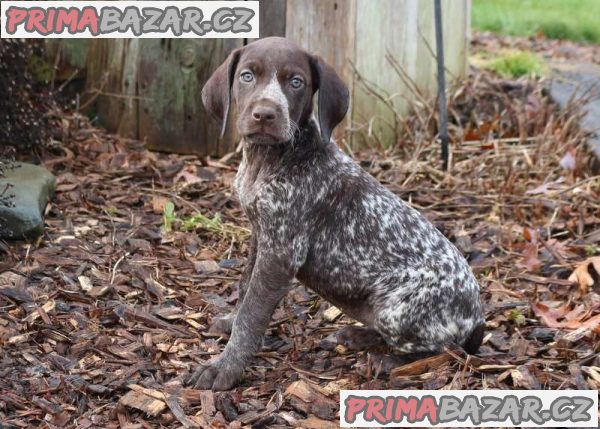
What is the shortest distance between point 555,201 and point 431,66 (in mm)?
1980

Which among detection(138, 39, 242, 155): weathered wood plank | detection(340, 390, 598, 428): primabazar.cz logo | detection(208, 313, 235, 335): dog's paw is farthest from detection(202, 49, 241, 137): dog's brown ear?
detection(138, 39, 242, 155): weathered wood plank

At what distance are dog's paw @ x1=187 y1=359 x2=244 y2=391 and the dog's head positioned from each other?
1029mm

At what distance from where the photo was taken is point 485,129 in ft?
25.4

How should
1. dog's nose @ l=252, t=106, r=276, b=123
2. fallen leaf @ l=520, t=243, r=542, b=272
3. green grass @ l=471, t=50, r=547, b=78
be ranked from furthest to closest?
green grass @ l=471, t=50, r=547, b=78 < fallen leaf @ l=520, t=243, r=542, b=272 < dog's nose @ l=252, t=106, r=276, b=123

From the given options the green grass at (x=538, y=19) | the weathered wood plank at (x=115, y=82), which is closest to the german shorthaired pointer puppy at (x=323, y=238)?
the weathered wood plank at (x=115, y=82)

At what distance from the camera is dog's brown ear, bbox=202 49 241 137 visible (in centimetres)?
437

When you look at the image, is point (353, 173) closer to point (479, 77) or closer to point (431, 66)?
point (431, 66)

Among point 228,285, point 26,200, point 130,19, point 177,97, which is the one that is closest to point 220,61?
point 177,97

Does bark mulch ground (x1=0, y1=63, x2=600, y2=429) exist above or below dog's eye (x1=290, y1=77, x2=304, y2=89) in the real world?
below

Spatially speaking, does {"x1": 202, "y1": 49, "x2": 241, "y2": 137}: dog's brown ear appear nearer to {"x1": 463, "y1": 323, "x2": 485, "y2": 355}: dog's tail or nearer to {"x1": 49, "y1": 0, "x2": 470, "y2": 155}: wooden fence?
{"x1": 463, "y1": 323, "x2": 485, "y2": 355}: dog's tail

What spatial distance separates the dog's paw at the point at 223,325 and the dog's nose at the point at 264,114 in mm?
Result: 1179

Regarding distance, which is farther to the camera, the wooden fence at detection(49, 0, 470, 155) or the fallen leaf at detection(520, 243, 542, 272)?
the wooden fence at detection(49, 0, 470, 155)

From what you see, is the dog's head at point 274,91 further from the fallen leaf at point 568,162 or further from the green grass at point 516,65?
the green grass at point 516,65

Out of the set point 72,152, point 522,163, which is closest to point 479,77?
point 522,163
